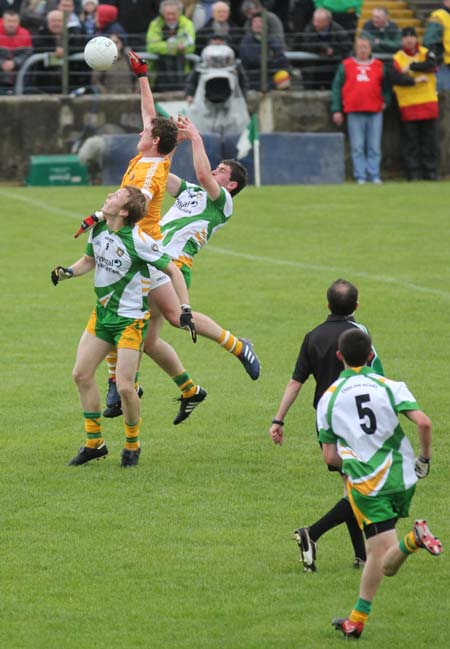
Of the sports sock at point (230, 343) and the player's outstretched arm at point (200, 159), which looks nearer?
the player's outstretched arm at point (200, 159)

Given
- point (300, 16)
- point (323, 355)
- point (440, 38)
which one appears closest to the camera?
point (323, 355)

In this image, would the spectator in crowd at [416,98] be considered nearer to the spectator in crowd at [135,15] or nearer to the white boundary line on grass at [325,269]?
the spectator in crowd at [135,15]

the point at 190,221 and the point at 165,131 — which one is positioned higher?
the point at 165,131

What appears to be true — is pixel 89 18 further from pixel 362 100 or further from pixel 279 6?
pixel 362 100

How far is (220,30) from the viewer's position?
1019 inches

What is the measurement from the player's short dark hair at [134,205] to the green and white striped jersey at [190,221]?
1904 millimetres

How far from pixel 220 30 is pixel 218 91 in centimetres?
160

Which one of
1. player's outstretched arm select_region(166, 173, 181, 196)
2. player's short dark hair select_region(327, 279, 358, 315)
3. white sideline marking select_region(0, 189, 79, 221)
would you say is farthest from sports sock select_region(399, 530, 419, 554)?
white sideline marking select_region(0, 189, 79, 221)

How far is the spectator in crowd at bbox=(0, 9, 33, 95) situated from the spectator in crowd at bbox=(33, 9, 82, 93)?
36 centimetres

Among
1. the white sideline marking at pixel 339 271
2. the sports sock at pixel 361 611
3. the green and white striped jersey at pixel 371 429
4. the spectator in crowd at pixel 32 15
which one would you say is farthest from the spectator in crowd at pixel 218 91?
the sports sock at pixel 361 611

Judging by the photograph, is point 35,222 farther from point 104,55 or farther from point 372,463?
point 372,463

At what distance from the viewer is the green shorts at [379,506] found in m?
6.45

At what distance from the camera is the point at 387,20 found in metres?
26.8

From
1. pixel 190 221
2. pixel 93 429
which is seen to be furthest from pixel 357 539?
pixel 190 221
